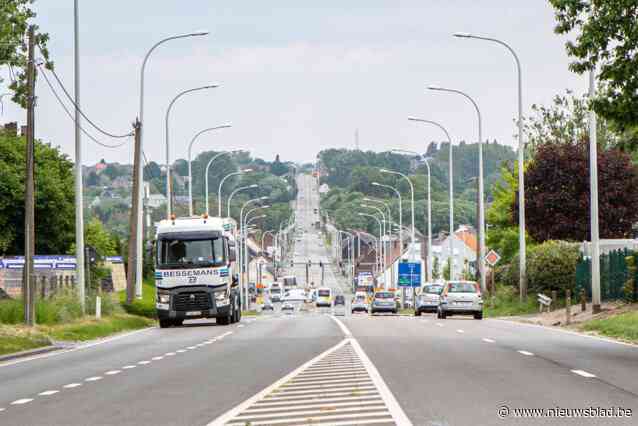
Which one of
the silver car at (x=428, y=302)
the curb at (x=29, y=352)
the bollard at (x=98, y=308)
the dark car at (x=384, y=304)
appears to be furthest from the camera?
the dark car at (x=384, y=304)

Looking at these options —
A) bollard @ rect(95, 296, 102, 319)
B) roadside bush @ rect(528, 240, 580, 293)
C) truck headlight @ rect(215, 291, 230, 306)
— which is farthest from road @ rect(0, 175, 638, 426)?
roadside bush @ rect(528, 240, 580, 293)

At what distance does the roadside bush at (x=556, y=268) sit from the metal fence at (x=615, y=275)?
366 cm

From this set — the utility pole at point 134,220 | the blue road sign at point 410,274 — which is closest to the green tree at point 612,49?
the utility pole at point 134,220

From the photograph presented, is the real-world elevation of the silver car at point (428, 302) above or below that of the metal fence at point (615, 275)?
below

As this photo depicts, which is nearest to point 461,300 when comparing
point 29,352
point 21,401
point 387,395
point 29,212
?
point 29,212

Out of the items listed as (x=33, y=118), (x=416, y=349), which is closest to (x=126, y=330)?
(x=33, y=118)

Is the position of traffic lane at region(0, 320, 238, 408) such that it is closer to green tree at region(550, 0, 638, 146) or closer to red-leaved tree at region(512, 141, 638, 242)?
green tree at region(550, 0, 638, 146)

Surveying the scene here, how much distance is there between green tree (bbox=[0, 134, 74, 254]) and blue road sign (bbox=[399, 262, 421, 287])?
2595cm

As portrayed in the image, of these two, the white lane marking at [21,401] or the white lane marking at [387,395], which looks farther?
the white lane marking at [21,401]

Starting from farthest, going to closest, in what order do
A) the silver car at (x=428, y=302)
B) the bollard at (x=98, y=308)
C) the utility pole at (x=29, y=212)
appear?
the silver car at (x=428, y=302)
the bollard at (x=98, y=308)
the utility pole at (x=29, y=212)

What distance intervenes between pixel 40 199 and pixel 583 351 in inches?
1994

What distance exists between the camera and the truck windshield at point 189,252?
43.1m

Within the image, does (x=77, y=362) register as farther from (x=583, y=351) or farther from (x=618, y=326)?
(x=618, y=326)

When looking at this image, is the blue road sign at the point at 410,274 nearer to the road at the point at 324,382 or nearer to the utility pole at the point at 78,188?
the utility pole at the point at 78,188
